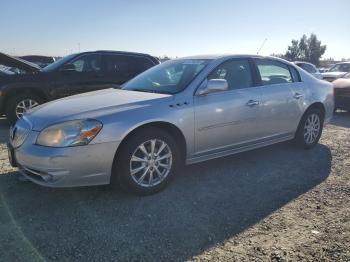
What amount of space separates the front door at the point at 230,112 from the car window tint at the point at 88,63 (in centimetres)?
428

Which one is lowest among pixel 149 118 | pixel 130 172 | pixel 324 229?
pixel 324 229

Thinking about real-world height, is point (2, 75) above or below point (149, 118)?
above

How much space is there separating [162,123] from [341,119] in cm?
700

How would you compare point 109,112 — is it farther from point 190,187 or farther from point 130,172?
point 190,187

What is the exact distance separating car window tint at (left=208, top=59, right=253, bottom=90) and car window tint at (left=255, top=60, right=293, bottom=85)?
0.27 meters

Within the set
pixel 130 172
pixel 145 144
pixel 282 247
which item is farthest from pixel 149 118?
pixel 282 247

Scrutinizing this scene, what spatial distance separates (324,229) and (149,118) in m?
2.03

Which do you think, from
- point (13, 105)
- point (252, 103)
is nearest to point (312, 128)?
point (252, 103)

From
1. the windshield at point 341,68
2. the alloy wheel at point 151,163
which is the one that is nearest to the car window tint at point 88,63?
the alloy wheel at point 151,163

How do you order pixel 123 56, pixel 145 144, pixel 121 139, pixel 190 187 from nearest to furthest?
pixel 121 139 → pixel 145 144 → pixel 190 187 → pixel 123 56

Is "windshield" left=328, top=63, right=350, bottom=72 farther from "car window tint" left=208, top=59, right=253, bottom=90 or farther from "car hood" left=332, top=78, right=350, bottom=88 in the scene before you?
"car window tint" left=208, top=59, right=253, bottom=90

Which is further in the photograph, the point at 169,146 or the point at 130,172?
the point at 169,146

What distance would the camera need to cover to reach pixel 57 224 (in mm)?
3406

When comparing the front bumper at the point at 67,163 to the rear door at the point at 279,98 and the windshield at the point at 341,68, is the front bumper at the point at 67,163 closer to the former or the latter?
the rear door at the point at 279,98
